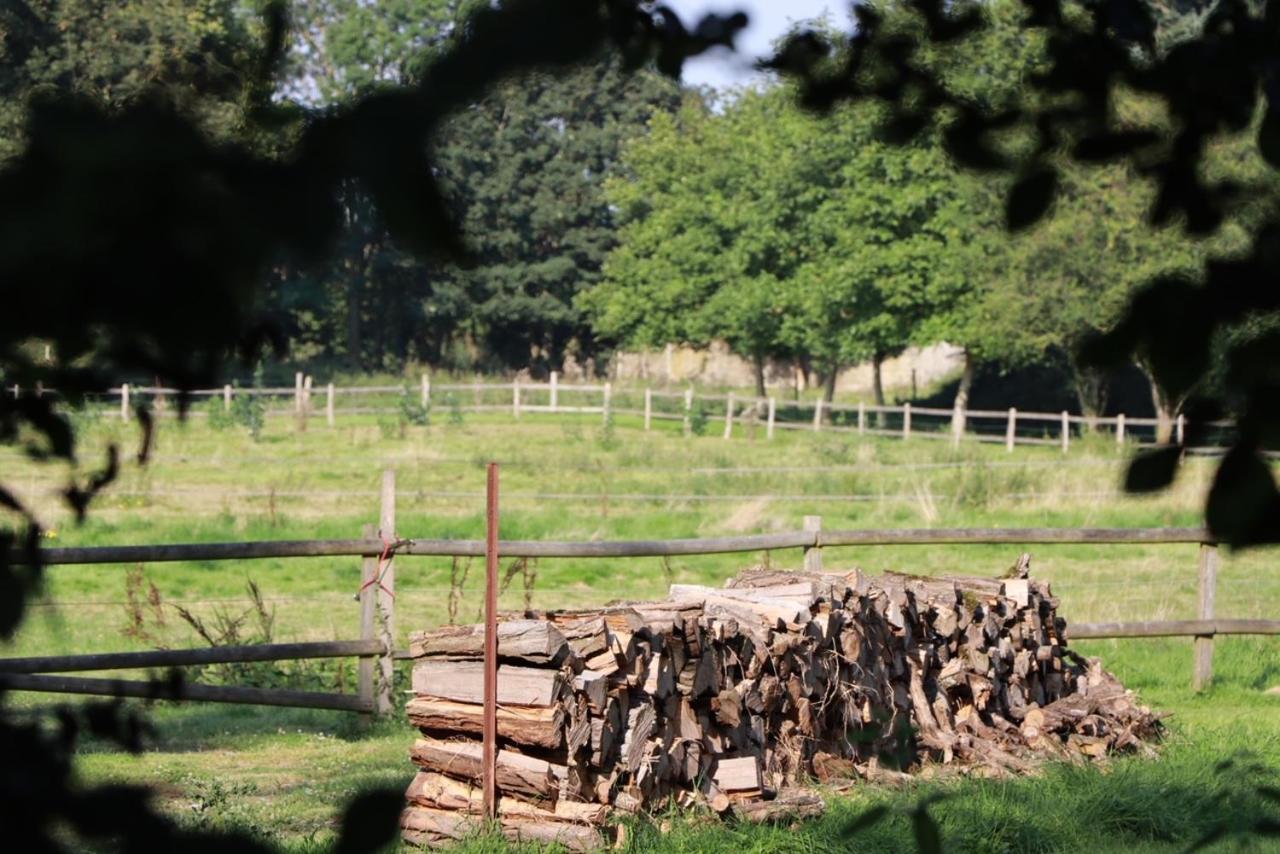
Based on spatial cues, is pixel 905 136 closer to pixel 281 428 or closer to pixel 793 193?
pixel 281 428

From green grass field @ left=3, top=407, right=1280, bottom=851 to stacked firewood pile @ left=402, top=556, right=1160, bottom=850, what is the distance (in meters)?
0.31

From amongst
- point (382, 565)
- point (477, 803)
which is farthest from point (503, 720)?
point (382, 565)

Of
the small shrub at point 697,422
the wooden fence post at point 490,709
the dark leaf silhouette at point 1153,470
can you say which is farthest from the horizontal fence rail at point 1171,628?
the small shrub at point 697,422

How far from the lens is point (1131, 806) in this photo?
18.5ft

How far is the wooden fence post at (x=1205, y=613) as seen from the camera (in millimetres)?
9516

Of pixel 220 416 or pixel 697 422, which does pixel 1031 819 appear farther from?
pixel 697 422

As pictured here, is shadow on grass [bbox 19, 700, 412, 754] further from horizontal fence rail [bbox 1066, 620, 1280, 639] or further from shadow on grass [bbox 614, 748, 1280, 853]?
horizontal fence rail [bbox 1066, 620, 1280, 639]

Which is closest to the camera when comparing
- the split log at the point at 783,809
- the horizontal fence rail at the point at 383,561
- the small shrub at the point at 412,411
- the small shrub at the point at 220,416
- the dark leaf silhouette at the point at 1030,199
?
the dark leaf silhouette at the point at 1030,199

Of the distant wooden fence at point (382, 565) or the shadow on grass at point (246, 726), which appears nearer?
the distant wooden fence at point (382, 565)

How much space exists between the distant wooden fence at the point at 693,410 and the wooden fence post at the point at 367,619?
69.6 feet

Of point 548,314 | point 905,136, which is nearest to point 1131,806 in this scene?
point 905,136

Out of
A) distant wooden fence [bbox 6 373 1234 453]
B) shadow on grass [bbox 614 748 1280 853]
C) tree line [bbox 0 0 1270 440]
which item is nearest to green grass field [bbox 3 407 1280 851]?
shadow on grass [bbox 614 748 1280 853]

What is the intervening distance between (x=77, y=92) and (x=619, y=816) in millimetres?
4674

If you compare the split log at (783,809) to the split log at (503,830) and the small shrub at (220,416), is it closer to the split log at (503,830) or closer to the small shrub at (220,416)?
the split log at (503,830)
